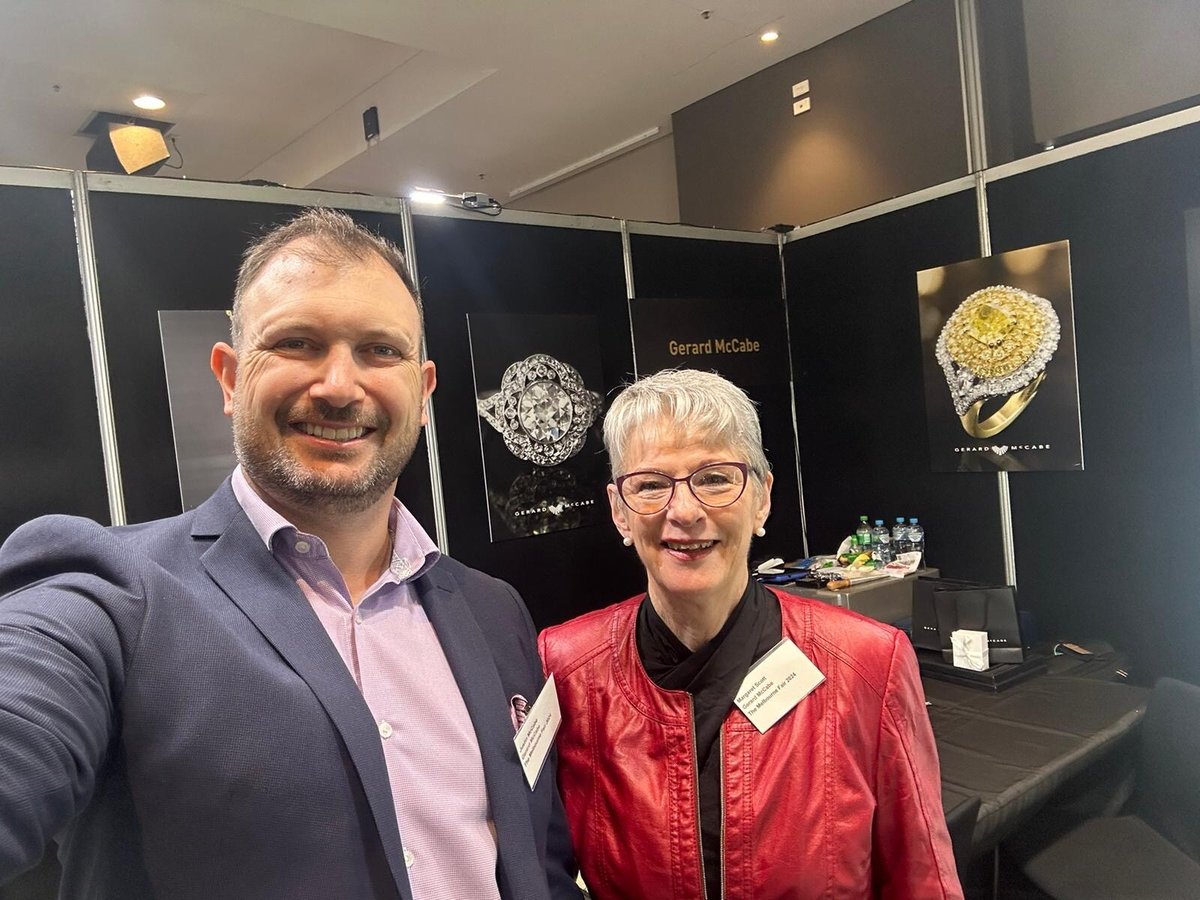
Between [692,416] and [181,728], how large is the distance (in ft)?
2.63

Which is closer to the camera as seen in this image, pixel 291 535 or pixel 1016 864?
pixel 291 535

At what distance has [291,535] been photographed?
3.04 feet

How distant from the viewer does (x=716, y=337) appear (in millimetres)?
3379

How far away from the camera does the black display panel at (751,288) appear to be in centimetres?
325

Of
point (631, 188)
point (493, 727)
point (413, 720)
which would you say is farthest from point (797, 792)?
point (631, 188)

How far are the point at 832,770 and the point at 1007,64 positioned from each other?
3525 mm

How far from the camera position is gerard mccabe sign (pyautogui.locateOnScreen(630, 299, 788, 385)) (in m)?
3.19

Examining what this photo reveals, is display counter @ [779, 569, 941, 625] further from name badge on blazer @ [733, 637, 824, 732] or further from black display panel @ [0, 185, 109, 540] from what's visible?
black display panel @ [0, 185, 109, 540]

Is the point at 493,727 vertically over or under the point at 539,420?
under

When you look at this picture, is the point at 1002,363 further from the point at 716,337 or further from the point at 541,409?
the point at 541,409

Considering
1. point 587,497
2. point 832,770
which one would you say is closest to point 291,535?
point 832,770

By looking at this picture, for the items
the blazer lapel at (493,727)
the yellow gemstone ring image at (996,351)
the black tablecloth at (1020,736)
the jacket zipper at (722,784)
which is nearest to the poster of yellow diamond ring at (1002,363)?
the yellow gemstone ring image at (996,351)

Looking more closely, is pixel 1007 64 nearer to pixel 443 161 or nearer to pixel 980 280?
pixel 980 280

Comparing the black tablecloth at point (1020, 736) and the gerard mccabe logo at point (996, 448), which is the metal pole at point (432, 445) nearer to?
the black tablecloth at point (1020, 736)
